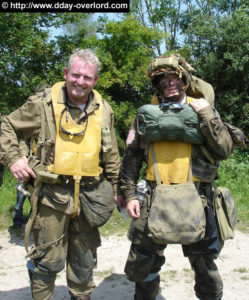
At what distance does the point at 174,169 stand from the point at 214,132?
39 centimetres

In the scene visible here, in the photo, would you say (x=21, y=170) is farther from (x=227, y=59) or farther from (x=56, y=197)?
(x=227, y=59)

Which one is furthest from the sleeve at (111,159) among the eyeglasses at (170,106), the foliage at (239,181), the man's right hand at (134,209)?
the foliage at (239,181)

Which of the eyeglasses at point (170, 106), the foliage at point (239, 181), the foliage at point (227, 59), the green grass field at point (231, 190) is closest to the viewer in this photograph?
the eyeglasses at point (170, 106)

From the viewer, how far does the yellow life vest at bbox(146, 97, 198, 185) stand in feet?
8.43

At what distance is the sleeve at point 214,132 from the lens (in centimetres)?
245

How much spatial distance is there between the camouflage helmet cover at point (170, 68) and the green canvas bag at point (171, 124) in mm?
262

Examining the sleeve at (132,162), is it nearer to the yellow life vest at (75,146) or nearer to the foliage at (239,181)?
the yellow life vest at (75,146)

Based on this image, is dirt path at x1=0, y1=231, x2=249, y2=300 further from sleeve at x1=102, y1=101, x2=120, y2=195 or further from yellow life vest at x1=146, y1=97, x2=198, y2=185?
yellow life vest at x1=146, y1=97, x2=198, y2=185

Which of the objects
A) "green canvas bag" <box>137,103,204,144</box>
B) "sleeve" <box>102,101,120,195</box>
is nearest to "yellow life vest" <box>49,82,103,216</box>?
"sleeve" <box>102,101,120,195</box>

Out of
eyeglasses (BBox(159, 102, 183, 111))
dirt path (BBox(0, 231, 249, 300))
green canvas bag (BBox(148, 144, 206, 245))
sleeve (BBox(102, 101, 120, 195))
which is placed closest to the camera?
green canvas bag (BBox(148, 144, 206, 245))

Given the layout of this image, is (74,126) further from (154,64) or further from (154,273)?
(154,273)

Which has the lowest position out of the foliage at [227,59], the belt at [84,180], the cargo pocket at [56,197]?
the cargo pocket at [56,197]

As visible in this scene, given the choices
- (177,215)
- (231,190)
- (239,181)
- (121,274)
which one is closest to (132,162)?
(177,215)

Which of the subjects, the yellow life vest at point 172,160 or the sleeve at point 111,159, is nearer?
the yellow life vest at point 172,160
